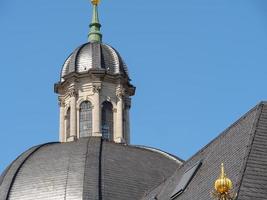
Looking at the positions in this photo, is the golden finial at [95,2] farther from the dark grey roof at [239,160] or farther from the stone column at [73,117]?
the dark grey roof at [239,160]

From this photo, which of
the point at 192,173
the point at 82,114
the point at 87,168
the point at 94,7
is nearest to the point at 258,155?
the point at 192,173

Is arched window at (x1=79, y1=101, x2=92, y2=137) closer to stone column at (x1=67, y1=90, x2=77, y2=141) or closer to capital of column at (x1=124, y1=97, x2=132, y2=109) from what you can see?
stone column at (x1=67, y1=90, x2=77, y2=141)

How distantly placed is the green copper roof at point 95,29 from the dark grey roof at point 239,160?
26070mm

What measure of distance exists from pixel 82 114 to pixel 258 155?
29191 millimetres

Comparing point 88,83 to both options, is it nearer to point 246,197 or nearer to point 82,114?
point 82,114

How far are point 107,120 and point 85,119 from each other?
1282 mm

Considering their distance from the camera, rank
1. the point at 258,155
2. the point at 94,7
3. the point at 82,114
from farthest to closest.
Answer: the point at 94,7 → the point at 82,114 → the point at 258,155

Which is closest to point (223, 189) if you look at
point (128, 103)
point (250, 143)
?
point (250, 143)

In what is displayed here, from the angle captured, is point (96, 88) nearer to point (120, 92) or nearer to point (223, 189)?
point (120, 92)

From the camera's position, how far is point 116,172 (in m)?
43.6

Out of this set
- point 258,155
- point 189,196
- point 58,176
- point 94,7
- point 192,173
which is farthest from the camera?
point 94,7

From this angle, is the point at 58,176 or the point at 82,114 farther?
the point at 82,114

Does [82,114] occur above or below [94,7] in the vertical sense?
below

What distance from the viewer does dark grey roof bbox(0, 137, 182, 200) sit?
42.2 meters
